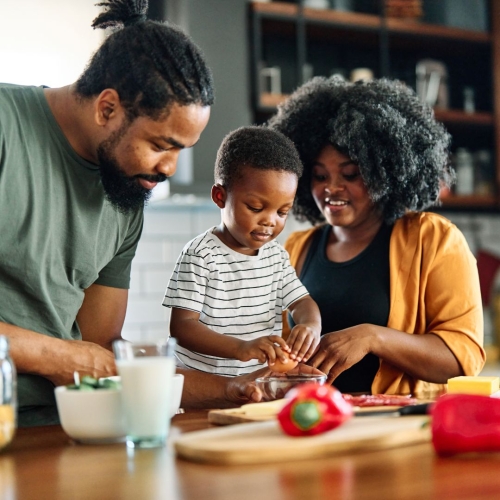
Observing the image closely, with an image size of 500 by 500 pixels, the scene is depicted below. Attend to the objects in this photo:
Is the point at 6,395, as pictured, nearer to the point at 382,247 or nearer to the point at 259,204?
the point at 259,204

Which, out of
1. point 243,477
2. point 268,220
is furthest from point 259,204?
point 243,477

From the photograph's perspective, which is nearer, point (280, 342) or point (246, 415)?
point (246, 415)

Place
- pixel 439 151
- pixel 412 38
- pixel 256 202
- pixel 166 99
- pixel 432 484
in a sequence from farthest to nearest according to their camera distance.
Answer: pixel 412 38
pixel 439 151
pixel 256 202
pixel 166 99
pixel 432 484

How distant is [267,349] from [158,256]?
2.10m

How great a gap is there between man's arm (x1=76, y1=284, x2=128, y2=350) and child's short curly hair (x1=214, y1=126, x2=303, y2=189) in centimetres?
38

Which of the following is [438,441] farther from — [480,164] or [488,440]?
[480,164]

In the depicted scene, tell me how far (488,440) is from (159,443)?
1.40ft

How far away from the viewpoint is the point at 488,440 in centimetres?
99

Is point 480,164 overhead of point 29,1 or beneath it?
beneath

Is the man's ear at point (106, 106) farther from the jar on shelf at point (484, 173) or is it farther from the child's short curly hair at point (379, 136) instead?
the jar on shelf at point (484, 173)

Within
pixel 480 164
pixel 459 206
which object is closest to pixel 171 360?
pixel 459 206

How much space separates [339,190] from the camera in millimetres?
2088

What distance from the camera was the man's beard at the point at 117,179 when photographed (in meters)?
1.49

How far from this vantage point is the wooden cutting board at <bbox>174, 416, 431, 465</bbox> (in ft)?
3.10
